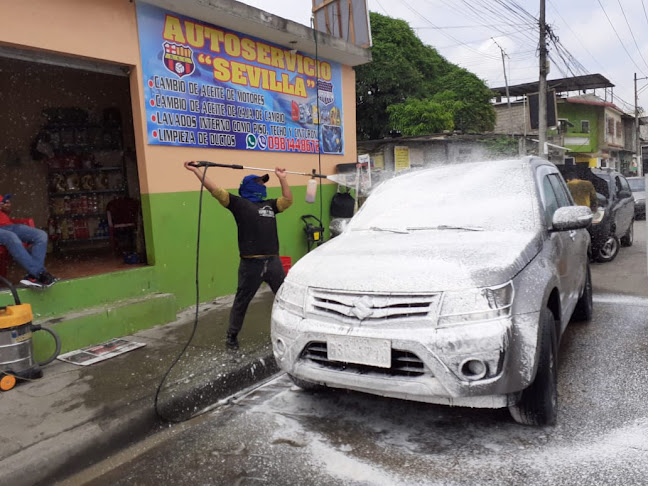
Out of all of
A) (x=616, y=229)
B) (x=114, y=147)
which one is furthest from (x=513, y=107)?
(x=114, y=147)

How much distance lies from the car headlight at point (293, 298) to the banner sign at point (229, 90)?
345 cm

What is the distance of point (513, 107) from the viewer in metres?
35.7

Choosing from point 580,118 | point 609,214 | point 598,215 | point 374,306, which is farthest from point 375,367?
point 580,118

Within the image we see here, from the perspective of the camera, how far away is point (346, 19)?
9773mm

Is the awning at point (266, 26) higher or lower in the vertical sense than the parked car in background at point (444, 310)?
higher

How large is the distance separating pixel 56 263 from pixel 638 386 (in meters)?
6.92

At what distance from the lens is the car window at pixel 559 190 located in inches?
181

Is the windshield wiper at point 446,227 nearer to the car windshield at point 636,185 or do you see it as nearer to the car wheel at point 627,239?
the car wheel at point 627,239

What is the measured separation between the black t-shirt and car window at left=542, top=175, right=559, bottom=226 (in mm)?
2379

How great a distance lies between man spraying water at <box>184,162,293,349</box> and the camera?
15.2ft

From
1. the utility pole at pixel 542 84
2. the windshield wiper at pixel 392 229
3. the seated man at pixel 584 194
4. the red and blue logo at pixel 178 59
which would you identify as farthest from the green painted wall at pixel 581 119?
the windshield wiper at pixel 392 229

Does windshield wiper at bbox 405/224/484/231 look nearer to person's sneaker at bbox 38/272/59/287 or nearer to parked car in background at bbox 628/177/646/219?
person's sneaker at bbox 38/272/59/287

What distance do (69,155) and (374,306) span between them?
7.00 meters

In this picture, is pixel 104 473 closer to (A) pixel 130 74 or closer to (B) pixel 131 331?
(B) pixel 131 331
